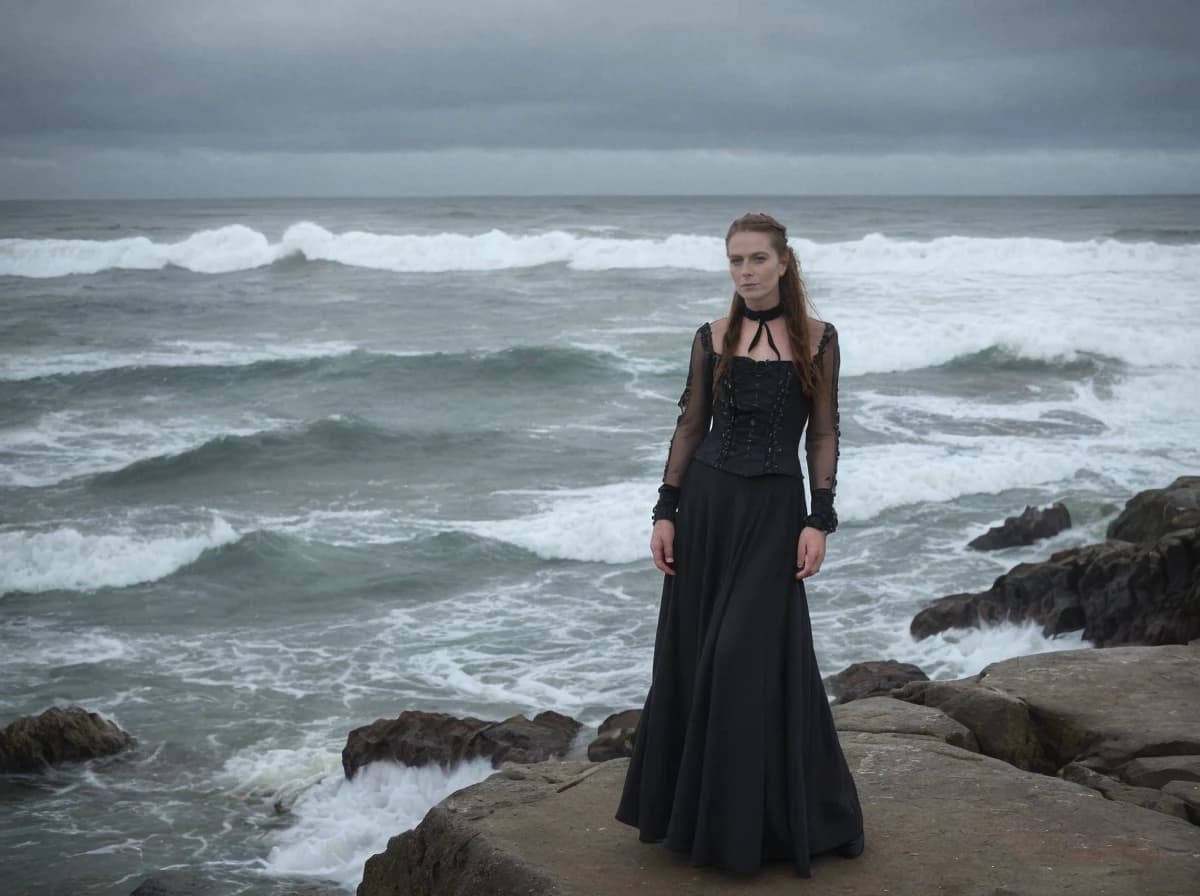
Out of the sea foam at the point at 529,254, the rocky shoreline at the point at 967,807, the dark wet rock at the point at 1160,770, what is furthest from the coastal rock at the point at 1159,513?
the sea foam at the point at 529,254

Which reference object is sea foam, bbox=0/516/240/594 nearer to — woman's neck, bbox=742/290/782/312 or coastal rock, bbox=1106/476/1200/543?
coastal rock, bbox=1106/476/1200/543

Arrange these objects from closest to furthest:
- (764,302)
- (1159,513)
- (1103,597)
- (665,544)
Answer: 1. (764,302)
2. (665,544)
3. (1103,597)
4. (1159,513)

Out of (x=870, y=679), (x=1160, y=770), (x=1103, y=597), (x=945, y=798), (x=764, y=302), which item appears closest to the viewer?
(x=764, y=302)

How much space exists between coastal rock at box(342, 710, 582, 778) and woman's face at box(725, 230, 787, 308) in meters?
4.74

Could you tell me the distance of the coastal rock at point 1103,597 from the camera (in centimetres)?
844

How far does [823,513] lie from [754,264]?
2.52ft

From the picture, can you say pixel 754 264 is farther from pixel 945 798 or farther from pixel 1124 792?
pixel 1124 792

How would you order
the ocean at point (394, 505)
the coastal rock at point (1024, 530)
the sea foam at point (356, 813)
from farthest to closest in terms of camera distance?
1. the coastal rock at point (1024, 530)
2. the ocean at point (394, 505)
3. the sea foam at point (356, 813)

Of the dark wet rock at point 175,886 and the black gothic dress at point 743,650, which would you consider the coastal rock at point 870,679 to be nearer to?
the dark wet rock at point 175,886

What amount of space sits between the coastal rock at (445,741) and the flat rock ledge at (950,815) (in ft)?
8.76

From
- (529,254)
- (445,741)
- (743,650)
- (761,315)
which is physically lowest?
(445,741)

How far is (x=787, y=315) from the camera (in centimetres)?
385

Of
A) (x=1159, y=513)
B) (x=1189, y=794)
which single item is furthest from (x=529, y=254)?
(x=1189, y=794)

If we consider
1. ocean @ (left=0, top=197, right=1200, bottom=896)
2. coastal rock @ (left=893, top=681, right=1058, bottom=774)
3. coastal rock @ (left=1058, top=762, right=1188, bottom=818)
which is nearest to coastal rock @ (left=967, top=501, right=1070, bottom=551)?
ocean @ (left=0, top=197, right=1200, bottom=896)
